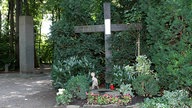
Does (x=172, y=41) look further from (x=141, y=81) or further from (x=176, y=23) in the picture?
(x=141, y=81)

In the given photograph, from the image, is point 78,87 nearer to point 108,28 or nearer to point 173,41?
point 108,28

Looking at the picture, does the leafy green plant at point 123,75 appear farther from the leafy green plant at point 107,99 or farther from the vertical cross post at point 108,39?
the leafy green plant at point 107,99

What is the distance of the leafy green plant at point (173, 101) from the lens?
4.90 m

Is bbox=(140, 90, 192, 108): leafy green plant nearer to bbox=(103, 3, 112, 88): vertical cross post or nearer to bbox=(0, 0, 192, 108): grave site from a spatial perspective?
bbox=(0, 0, 192, 108): grave site

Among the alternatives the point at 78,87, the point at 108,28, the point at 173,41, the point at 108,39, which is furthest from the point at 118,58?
the point at 173,41

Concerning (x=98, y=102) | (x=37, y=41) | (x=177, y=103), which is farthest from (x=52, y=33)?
(x=37, y=41)

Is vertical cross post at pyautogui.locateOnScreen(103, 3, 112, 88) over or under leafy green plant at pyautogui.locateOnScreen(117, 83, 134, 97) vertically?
over

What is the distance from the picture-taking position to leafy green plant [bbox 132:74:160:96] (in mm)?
5906

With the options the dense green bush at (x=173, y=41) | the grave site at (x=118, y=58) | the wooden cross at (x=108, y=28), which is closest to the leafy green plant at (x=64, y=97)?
the grave site at (x=118, y=58)

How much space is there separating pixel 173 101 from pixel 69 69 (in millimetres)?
3231

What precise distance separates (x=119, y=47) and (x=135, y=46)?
48 centimetres

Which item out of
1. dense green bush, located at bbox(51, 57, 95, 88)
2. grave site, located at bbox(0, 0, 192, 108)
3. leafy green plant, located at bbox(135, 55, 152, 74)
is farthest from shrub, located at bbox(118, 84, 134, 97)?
dense green bush, located at bbox(51, 57, 95, 88)

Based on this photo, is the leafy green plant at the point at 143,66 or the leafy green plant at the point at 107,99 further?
the leafy green plant at the point at 143,66

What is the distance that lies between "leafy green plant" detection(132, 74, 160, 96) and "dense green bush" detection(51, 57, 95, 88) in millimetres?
1767
